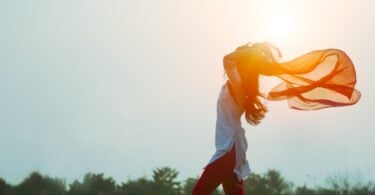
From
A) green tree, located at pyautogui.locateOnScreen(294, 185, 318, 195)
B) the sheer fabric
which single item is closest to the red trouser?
the sheer fabric

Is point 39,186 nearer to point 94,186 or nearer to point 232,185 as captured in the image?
point 94,186

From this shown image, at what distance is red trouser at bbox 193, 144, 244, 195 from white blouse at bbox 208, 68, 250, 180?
52 mm

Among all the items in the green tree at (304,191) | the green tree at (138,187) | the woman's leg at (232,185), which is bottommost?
the woman's leg at (232,185)

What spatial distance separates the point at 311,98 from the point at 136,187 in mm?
15570

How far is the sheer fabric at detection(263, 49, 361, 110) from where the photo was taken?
31.3 feet

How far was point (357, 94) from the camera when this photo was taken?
959 centimetres

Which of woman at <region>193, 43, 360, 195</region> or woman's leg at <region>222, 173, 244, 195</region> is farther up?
woman at <region>193, 43, 360, 195</region>

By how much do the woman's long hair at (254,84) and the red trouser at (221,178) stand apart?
0.46 metres

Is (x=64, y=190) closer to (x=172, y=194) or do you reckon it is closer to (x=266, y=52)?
(x=172, y=194)

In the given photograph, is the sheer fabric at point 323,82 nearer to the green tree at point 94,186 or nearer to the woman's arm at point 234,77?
the woman's arm at point 234,77

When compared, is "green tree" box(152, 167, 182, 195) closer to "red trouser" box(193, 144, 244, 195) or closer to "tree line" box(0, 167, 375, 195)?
"tree line" box(0, 167, 375, 195)

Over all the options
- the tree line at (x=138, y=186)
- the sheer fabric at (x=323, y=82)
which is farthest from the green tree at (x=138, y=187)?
the sheer fabric at (x=323, y=82)

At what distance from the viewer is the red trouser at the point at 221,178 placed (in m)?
8.26

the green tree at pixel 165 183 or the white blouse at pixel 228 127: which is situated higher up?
the green tree at pixel 165 183
